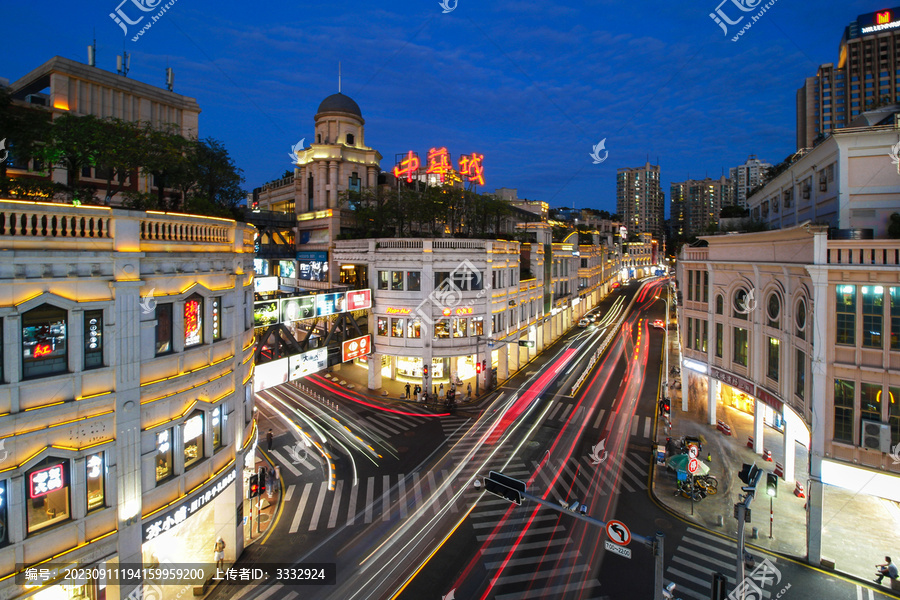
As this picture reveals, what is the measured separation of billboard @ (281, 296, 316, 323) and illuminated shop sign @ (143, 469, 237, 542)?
12.1 m

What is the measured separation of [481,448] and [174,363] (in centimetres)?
1898

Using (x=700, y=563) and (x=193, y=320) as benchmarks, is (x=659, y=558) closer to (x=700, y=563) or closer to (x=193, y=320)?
(x=700, y=563)

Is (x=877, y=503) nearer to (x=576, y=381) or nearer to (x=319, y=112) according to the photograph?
(x=576, y=381)

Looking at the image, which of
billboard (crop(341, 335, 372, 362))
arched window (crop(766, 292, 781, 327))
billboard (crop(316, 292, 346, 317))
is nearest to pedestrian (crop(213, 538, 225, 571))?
billboard (crop(316, 292, 346, 317))

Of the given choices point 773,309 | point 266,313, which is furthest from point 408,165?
point 773,309

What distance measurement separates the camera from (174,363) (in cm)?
1425

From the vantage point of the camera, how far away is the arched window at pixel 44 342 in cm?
1117

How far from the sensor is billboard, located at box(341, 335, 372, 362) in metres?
34.6

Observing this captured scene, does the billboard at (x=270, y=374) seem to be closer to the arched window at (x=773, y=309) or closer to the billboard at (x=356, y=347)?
the billboard at (x=356, y=347)

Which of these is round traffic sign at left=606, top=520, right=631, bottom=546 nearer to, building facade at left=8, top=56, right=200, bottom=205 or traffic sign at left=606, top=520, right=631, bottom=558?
traffic sign at left=606, top=520, right=631, bottom=558

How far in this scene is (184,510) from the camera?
14586 millimetres

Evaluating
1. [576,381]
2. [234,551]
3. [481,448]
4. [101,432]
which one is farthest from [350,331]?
[101,432]

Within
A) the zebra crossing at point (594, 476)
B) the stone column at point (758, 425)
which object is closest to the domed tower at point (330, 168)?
the zebra crossing at point (594, 476)

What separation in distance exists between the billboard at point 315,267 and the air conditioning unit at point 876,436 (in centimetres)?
4507
